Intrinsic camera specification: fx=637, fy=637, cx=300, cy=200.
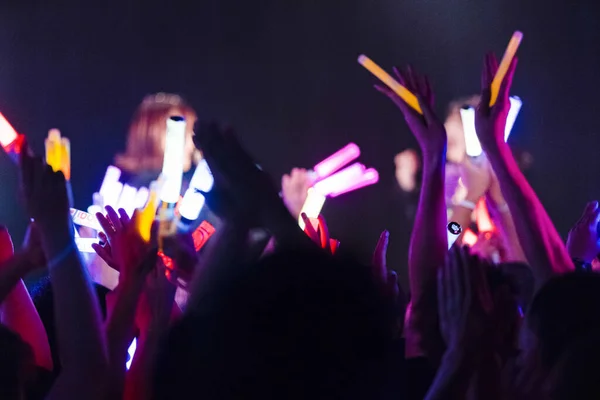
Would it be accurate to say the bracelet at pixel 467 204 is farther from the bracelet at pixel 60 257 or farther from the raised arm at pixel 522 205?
the bracelet at pixel 60 257

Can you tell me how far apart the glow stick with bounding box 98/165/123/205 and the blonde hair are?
0.09 ft

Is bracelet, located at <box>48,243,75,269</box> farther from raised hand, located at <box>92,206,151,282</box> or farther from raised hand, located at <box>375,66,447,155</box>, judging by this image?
raised hand, located at <box>375,66,447,155</box>

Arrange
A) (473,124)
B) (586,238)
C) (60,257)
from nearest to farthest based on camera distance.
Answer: (60,257), (586,238), (473,124)

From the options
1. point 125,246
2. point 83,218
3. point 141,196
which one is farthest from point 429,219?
point 83,218

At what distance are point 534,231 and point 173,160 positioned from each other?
1383mm

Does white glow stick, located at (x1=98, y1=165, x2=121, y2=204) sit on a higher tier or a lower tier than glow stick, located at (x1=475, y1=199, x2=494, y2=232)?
higher

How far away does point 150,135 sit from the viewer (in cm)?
224

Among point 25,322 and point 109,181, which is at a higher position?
point 109,181

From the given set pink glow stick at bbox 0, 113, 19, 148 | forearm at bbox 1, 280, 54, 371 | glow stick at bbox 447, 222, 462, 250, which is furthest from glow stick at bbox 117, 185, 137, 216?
forearm at bbox 1, 280, 54, 371

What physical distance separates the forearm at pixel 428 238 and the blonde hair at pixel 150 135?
4.19 feet

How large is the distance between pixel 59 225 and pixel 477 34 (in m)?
1.73

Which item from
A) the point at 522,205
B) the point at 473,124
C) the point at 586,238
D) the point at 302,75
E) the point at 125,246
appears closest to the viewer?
the point at 125,246

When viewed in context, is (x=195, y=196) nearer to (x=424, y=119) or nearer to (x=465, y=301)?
(x=424, y=119)

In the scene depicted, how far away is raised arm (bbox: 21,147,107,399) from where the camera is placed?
792 millimetres
